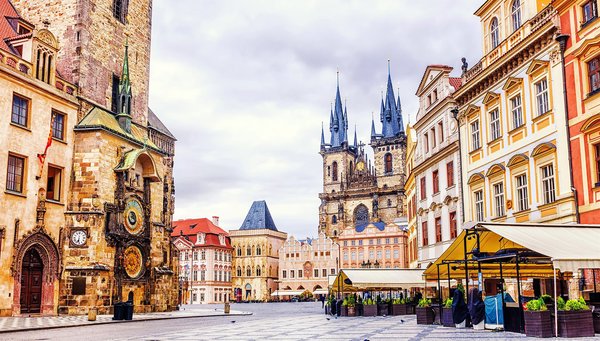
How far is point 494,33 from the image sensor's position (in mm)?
27875

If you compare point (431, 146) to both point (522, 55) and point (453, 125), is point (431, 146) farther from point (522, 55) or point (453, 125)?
point (522, 55)

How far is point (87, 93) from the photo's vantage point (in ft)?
113

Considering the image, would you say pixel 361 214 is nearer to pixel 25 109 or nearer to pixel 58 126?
pixel 58 126

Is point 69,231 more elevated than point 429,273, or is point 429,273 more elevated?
point 69,231

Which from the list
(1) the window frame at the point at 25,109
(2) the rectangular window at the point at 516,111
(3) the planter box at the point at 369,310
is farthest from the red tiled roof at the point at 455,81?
(1) the window frame at the point at 25,109

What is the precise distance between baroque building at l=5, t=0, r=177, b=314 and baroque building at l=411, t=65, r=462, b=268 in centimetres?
1581

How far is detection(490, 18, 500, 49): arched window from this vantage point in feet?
90.3

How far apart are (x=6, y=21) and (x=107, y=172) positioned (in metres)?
9.64

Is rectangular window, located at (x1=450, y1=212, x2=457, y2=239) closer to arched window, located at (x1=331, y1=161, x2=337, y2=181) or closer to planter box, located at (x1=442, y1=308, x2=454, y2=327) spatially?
planter box, located at (x1=442, y1=308, x2=454, y2=327)

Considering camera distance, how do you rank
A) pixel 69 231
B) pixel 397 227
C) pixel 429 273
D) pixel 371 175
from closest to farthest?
1. pixel 429 273
2. pixel 69 231
3. pixel 397 227
4. pixel 371 175

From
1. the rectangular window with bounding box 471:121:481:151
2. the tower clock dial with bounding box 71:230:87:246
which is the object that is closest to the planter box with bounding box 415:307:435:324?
the rectangular window with bounding box 471:121:481:151

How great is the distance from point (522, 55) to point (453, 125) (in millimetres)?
8163

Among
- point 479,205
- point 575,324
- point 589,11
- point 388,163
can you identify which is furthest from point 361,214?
point 575,324

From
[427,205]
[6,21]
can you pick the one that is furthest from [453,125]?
[6,21]
